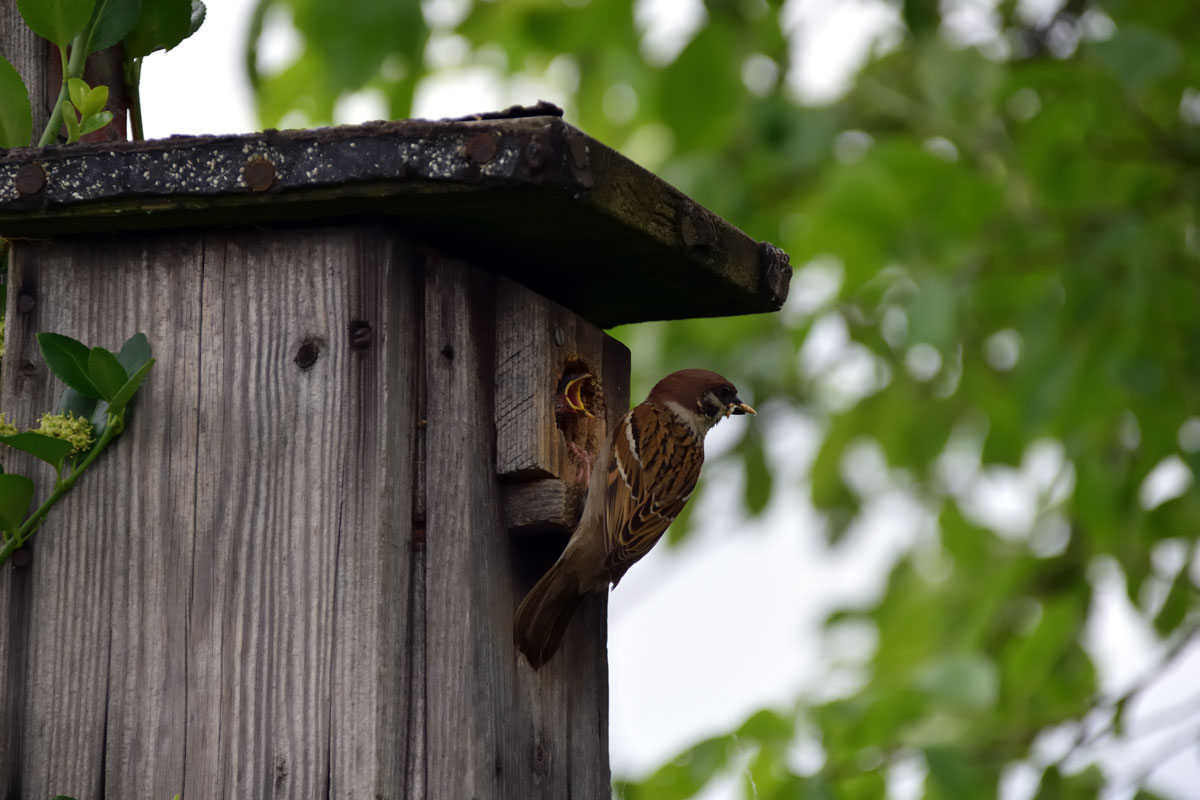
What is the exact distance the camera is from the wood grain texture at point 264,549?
2076mm

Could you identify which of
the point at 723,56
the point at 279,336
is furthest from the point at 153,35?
the point at 723,56

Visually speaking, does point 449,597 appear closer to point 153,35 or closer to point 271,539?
point 271,539

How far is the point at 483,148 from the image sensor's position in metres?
2.04

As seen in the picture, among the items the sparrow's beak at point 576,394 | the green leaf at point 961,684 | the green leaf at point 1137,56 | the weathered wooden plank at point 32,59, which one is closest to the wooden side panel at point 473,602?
the sparrow's beak at point 576,394

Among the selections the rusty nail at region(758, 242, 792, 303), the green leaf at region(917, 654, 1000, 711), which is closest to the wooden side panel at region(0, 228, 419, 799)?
the rusty nail at region(758, 242, 792, 303)

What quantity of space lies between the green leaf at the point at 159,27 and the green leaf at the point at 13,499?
27.1 inches

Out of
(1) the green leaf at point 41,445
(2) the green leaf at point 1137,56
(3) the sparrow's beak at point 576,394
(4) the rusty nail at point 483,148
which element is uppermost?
(2) the green leaf at point 1137,56

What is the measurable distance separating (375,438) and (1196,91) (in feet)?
8.99

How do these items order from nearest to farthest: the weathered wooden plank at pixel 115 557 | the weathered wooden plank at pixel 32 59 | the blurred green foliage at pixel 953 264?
the weathered wooden plank at pixel 115 557, the weathered wooden plank at pixel 32 59, the blurred green foliage at pixel 953 264

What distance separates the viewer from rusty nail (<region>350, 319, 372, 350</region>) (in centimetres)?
216

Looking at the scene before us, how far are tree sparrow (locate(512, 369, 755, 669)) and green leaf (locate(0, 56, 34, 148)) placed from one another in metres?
0.97

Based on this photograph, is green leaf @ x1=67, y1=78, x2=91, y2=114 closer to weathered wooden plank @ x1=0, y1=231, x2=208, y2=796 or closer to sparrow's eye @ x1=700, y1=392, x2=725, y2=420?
weathered wooden plank @ x1=0, y1=231, x2=208, y2=796

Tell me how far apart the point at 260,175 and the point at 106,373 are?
1.07ft

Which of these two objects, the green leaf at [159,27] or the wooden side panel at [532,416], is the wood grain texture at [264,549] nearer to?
the wooden side panel at [532,416]
